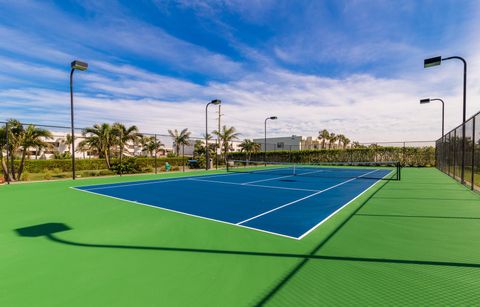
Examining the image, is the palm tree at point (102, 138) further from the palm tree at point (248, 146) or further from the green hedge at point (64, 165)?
the palm tree at point (248, 146)

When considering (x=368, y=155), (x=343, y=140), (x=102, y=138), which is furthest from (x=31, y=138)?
(x=343, y=140)

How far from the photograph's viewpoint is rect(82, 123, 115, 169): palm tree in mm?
26047

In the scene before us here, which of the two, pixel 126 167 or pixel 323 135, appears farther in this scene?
pixel 323 135

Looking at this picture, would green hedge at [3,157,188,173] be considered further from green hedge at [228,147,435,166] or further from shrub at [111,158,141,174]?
green hedge at [228,147,435,166]

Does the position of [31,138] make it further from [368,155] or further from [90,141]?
[368,155]

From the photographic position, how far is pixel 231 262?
3643 millimetres

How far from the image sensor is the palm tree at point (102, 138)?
26047mm

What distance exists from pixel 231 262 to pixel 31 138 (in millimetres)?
18098

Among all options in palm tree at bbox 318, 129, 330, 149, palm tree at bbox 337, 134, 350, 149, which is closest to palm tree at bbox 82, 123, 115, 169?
palm tree at bbox 318, 129, 330, 149

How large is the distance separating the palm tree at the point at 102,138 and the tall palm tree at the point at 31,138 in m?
9.86

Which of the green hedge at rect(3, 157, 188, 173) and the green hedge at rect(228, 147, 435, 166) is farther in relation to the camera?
the green hedge at rect(228, 147, 435, 166)

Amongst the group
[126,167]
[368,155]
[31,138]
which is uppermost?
[31,138]

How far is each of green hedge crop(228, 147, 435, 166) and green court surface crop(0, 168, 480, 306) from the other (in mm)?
28091

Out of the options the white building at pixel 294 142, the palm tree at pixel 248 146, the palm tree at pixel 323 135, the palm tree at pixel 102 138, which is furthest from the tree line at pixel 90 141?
the palm tree at pixel 323 135
